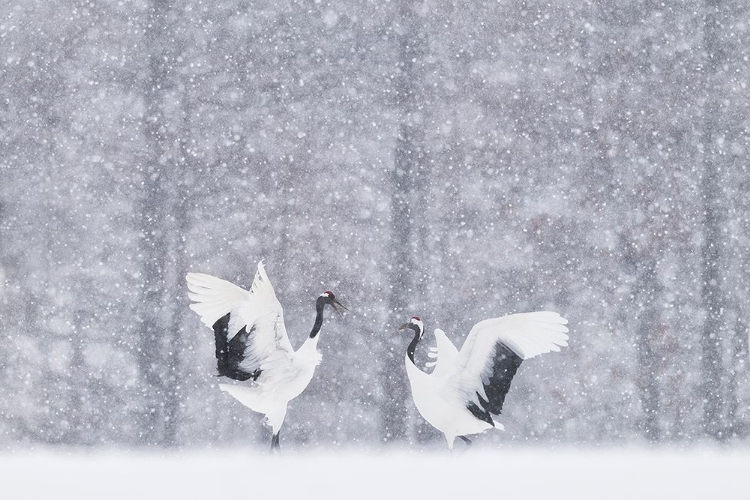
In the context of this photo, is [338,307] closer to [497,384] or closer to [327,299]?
[327,299]

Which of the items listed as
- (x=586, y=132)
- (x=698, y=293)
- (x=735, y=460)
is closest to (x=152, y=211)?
(x=586, y=132)

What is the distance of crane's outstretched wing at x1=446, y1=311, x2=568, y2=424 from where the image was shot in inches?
40.7

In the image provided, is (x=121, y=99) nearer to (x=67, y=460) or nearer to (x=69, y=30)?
(x=69, y=30)

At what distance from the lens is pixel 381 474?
1.12 m

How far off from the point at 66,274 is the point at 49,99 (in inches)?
11.8

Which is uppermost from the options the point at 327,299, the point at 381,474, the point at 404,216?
the point at 404,216

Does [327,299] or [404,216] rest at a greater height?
[404,216]

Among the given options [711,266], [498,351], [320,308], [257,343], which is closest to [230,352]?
[257,343]

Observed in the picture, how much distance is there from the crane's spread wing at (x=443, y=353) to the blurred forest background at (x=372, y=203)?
0.18 ft

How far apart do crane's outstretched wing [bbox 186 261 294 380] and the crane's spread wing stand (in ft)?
0.79

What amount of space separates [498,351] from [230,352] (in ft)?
1.37

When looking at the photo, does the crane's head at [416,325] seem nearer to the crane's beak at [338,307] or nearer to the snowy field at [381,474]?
the crane's beak at [338,307]

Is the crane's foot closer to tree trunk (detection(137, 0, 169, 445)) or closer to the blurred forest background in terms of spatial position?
the blurred forest background

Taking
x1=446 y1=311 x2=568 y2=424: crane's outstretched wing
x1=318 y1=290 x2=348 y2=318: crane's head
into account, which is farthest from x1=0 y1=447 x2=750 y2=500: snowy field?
x1=318 y1=290 x2=348 y2=318: crane's head
